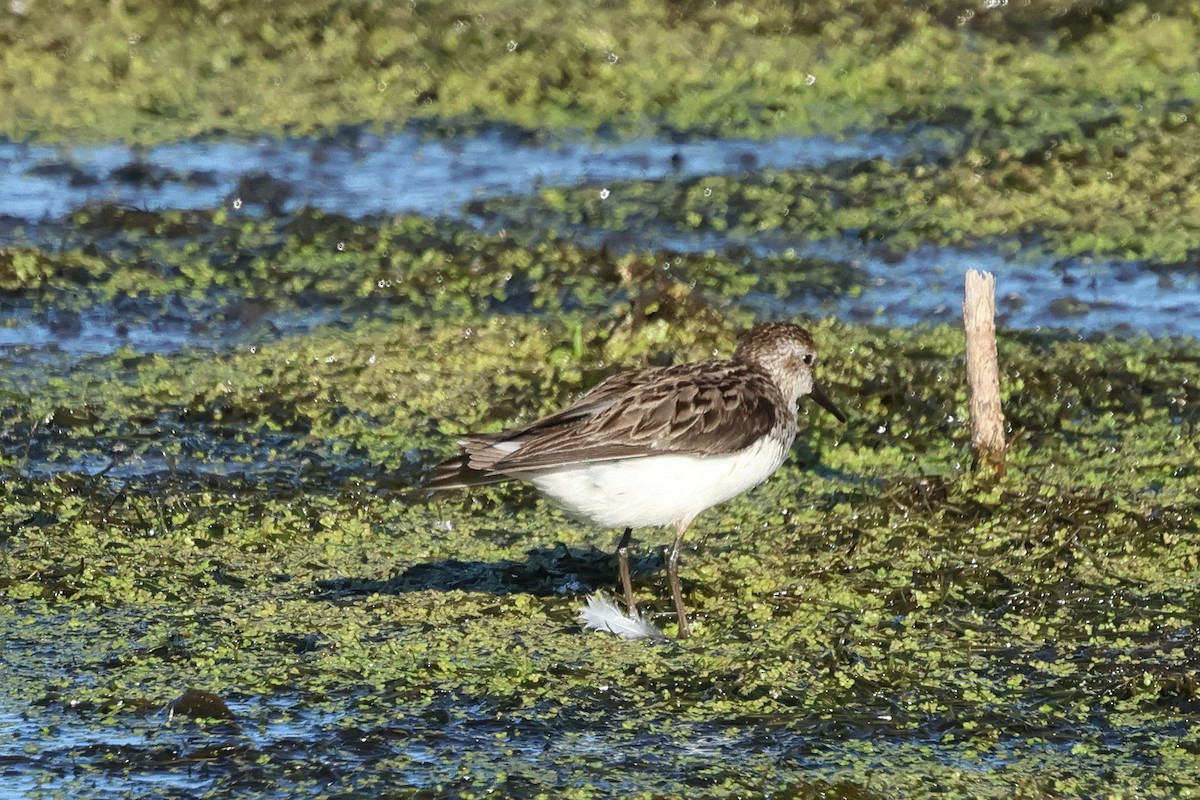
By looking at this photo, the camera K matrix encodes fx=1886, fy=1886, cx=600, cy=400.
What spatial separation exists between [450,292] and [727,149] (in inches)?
113

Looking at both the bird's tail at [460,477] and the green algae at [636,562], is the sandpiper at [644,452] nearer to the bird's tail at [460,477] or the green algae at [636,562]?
the bird's tail at [460,477]

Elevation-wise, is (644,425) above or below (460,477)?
above

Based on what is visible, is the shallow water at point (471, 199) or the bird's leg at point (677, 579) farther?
the shallow water at point (471, 199)

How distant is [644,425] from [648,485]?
207mm

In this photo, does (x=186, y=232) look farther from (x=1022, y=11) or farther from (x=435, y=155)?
(x=1022, y=11)

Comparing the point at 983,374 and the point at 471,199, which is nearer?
the point at 983,374

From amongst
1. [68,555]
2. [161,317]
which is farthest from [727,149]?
[68,555]

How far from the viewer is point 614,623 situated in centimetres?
661

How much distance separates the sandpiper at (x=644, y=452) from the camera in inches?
251

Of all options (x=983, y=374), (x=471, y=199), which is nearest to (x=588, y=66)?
(x=471, y=199)

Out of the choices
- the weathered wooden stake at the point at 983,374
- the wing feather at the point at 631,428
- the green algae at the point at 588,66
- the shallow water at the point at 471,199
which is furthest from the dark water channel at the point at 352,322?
the weathered wooden stake at the point at 983,374

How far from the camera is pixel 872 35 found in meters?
13.6

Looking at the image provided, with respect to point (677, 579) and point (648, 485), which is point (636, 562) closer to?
point (677, 579)

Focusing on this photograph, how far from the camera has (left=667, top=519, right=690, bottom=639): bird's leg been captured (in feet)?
21.6
